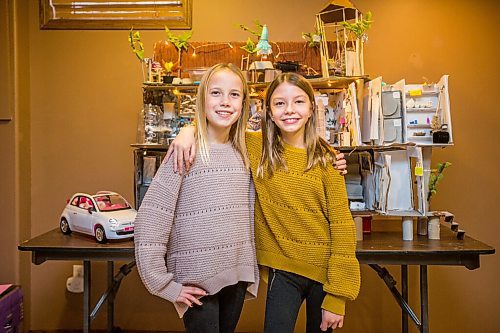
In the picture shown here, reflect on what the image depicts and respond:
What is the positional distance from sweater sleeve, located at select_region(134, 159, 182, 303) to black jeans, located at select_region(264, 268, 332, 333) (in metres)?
0.29

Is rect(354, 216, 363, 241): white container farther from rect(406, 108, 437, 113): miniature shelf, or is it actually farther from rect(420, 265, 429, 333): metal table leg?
rect(406, 108, 437, 113): miniature shelf

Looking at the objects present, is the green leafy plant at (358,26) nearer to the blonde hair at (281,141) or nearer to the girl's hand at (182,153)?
the blonde hair at (281,141)

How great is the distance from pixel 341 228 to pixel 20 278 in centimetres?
185

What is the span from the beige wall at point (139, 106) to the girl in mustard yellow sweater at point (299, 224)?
1.19 meters

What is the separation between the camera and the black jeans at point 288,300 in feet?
4.63

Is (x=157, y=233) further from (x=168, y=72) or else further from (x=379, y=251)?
(x=168, y=72)

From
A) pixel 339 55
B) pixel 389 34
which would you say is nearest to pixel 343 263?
pixel 339 55

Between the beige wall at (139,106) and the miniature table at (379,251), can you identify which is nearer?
the miniature table at (379,251)

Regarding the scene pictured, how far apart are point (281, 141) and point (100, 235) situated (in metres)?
0.86

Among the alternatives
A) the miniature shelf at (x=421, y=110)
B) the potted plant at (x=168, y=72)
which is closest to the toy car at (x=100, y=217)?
the potted plant at (x=168, y=72)

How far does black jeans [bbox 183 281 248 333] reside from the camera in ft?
4.48

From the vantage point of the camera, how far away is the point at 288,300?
143 centimetres

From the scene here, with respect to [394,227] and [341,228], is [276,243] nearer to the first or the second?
[341,228]

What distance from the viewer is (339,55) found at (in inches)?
86.2
